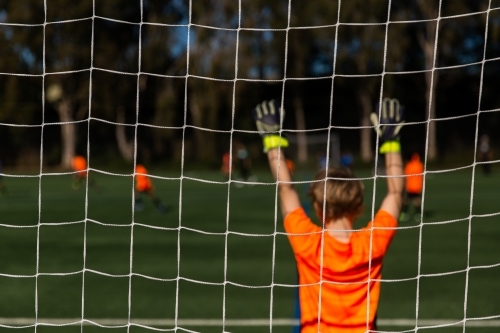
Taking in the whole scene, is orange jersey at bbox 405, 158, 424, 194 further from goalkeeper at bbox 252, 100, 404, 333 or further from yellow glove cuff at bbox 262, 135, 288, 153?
goalkeeper at bbox 252, 100, 404, 333

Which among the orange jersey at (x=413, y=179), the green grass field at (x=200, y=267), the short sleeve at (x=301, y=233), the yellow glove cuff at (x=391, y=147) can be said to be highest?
the yellow glove cuff at (x=391, y=147)

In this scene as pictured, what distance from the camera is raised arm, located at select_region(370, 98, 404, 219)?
3.18 metres

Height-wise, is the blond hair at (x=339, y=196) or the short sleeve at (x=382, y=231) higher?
the blond hair at (x=339, y=196)

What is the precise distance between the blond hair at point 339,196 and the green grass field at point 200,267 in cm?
88

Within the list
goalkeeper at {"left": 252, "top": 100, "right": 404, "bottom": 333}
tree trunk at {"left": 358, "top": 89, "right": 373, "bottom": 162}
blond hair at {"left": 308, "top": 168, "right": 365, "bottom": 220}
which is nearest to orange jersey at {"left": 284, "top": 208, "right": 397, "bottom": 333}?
goalkeeper at {"left": 252, "top": 100, "right": 404, "bottom": 333}

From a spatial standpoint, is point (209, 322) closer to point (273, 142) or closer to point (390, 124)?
point (273, 142)

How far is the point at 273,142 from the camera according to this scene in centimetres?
342

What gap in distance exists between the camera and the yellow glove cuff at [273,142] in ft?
11.2

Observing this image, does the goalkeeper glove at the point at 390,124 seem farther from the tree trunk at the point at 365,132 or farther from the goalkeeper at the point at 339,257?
the tree trunk at the point at 365,132

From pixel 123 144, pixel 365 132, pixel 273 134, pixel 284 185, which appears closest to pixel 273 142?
pixel 273 134

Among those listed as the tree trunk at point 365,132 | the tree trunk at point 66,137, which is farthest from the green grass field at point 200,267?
the tree trunk at point 365,132

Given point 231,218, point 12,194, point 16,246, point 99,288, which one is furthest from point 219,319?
point 12,194

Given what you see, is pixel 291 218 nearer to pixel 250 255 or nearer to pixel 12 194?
pixel 250 255

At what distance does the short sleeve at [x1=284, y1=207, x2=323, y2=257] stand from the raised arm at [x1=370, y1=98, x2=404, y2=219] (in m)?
0.34
